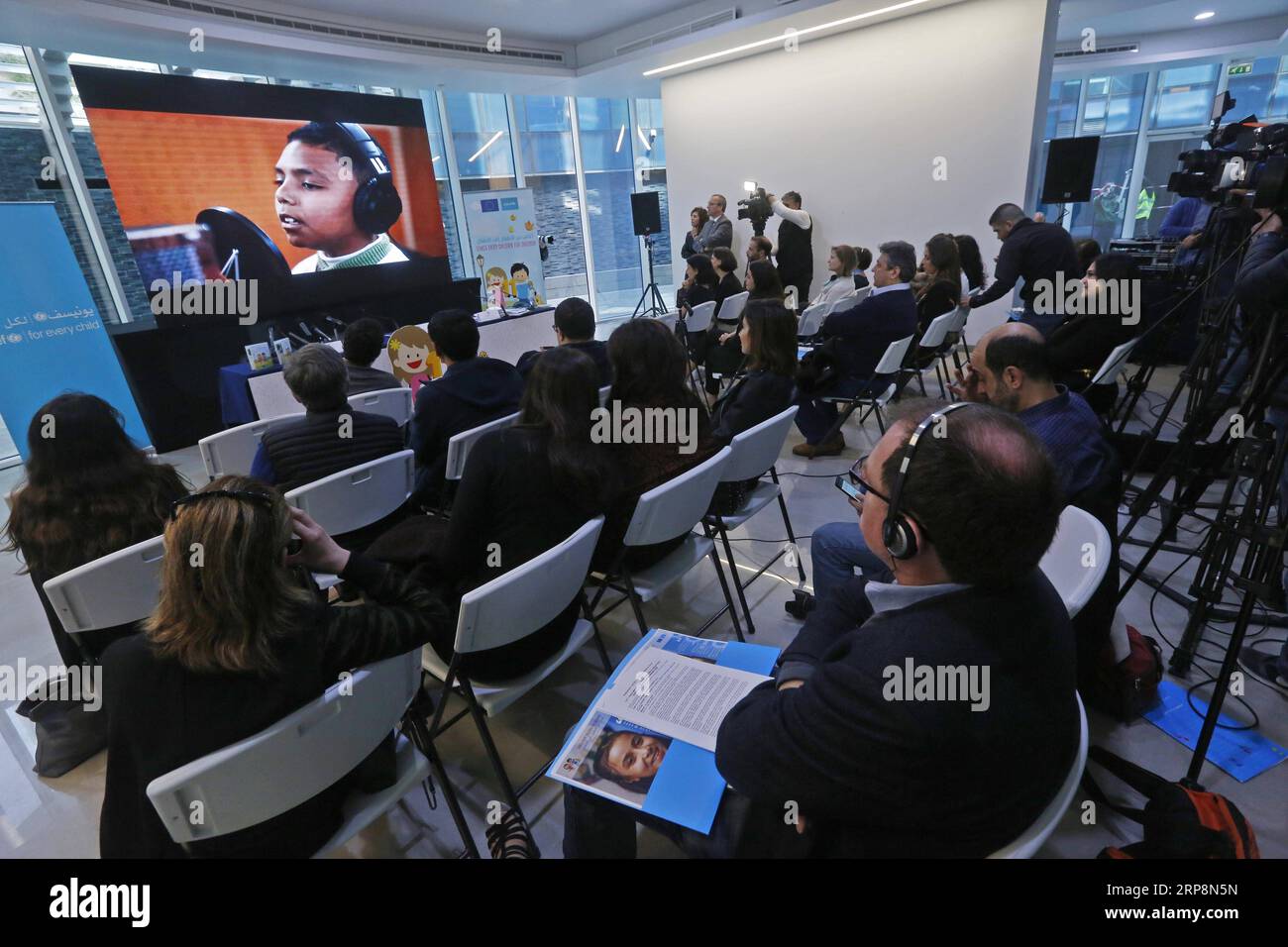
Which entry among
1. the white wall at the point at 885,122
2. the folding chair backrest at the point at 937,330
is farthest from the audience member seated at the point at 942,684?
the white wall at the point at 885,122

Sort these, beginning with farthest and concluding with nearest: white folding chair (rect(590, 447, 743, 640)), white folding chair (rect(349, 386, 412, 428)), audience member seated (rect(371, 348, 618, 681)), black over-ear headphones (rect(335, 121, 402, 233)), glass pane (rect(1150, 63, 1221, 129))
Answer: glass pane (rect(1150, 63, 1221, 129)) → black over-ear headphones (rect(335, 121, 402, 233)) → white folding chair (rect(349, 386, 412, 428)) → white folding chair (rect(590, 447, 743, 640)) → audience member seated (rect(371, 348, 618, 681))

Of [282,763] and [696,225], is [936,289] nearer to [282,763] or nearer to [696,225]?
[696,225]

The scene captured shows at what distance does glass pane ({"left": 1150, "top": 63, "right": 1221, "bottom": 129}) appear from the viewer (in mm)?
9242

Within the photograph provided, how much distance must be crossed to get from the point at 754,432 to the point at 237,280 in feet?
18.9

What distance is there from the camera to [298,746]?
1093 mm

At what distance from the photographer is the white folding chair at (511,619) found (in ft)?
4.62

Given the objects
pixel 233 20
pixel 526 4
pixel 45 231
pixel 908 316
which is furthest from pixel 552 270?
pixel 908 316

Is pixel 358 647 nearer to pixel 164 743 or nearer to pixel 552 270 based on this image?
pixel 164 743

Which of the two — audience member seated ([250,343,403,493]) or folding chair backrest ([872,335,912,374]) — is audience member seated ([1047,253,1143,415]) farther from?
audience member seated ([250,343,403,493])

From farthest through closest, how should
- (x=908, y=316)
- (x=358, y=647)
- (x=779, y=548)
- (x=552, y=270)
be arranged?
(x=552, y=270), (x=908, y=316), (x=779, y=548), (x=358, y=647)

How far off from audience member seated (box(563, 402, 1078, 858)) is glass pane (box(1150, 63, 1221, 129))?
12.5 meters

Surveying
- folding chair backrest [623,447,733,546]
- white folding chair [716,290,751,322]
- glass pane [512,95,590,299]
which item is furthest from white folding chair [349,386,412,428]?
glass pane [512,95,590,299]

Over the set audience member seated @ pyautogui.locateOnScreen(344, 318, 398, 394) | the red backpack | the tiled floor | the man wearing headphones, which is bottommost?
the tiled floor

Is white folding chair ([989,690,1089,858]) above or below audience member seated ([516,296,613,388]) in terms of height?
below
